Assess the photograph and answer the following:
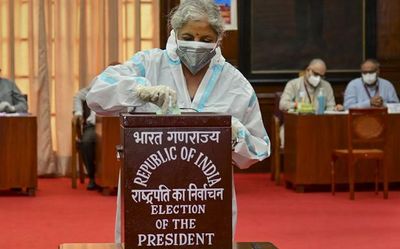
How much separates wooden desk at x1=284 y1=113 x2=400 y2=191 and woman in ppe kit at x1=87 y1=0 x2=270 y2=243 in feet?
23.0

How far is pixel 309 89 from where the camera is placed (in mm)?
10781

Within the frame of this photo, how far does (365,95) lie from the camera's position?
10.9 meters

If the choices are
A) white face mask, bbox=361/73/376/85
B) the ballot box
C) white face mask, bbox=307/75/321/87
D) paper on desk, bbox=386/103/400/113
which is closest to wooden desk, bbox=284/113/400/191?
paper on desk, bbox=386/103/400/113

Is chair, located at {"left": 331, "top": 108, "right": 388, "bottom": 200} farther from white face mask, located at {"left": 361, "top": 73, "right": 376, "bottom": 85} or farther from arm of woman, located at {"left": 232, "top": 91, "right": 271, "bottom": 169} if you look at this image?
arm of woman, located at {"left": 232, "top": 91, "right": 271, "bottom": 169}

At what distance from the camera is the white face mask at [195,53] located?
288 centimetres

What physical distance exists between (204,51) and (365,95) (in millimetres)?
8205

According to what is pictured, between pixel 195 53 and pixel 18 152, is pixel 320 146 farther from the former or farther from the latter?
pixel 195 53

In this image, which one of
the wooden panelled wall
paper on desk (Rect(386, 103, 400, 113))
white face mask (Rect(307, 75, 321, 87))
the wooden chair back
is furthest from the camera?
the wooden panelled wall

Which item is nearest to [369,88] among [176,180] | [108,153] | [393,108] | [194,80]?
[393,108]

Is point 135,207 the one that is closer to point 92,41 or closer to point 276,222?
point 276,222

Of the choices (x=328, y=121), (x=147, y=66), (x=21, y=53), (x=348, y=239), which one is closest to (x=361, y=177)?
(x=328, y=121)

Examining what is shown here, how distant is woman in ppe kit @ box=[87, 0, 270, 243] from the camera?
2820mm

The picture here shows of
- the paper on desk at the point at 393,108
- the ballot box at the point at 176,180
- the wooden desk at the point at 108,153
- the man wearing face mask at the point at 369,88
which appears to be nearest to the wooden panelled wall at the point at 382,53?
the man wearing face mask at the point at 369,88

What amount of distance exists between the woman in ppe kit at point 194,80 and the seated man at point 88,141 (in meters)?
7.33
